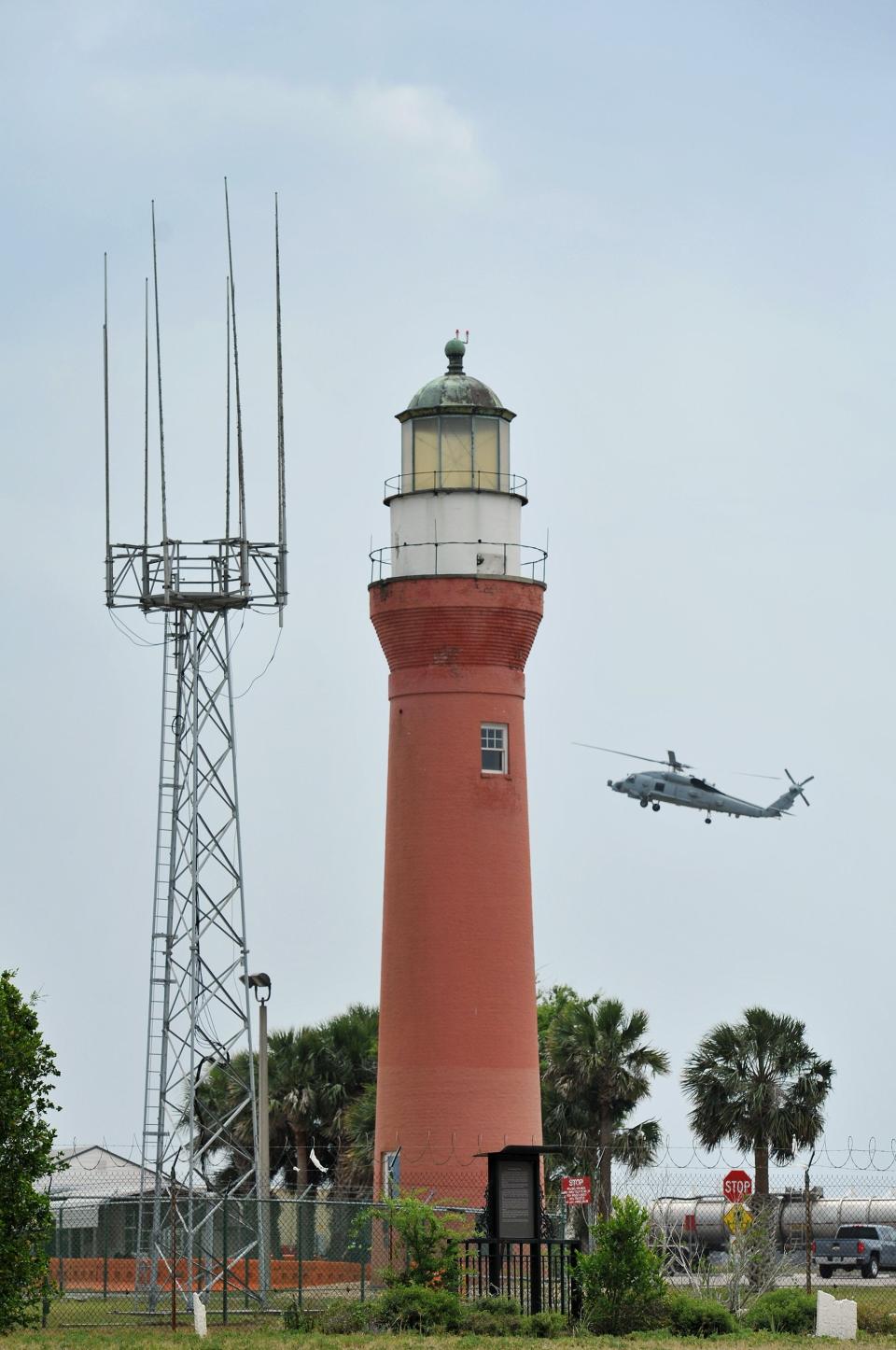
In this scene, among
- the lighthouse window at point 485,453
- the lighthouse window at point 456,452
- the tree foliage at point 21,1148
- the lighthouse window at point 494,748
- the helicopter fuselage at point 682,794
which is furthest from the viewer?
the helicopter fuselage at point 682,794

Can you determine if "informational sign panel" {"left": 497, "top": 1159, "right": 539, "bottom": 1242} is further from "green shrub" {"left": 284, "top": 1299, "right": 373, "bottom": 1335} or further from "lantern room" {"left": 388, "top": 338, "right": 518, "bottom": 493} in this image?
"lantern room" {"left": 388, "top": 338, "right": 518, "bottom": 493}

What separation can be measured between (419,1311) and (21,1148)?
6.04 meters

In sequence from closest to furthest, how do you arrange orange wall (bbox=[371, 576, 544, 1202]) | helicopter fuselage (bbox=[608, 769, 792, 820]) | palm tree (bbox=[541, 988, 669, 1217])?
orange wall (bbox=[371, 576, 544, 1202])
palm tree (bbox=[541, 988, 669, 1217])
helicopter fuselage (bbox=[608, 769, 792, 820])

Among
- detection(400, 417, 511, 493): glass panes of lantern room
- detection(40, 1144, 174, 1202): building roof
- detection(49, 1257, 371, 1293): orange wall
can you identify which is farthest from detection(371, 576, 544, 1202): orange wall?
detection(40, 1144, 174, 1202): building roof

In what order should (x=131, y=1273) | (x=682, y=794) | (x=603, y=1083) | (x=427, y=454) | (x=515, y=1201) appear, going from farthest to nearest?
1. (x=682, y=794)
2. (x=603, y=1083)
3. (x=427, y=454)
4. (x=131, y=1273)
5. (x=515, y=1201)

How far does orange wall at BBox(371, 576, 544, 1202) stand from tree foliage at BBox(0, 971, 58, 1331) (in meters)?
13.2

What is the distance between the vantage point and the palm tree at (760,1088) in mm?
51094

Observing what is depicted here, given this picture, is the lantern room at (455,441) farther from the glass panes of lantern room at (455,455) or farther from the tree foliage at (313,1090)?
the tree foliage at (313,1090)

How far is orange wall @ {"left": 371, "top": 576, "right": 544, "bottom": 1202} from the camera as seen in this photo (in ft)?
133

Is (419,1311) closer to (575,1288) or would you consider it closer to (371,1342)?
(371,1342)

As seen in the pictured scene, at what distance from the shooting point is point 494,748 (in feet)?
139

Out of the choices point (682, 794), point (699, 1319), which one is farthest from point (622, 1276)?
point (682, 794)

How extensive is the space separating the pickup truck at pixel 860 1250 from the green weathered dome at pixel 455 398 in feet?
83.0

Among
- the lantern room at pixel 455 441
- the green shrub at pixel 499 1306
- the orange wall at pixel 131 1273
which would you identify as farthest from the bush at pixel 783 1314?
the lantern room at pixel 455 441
